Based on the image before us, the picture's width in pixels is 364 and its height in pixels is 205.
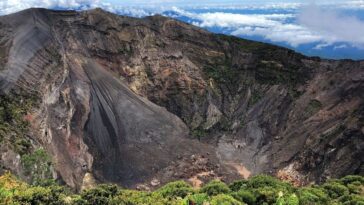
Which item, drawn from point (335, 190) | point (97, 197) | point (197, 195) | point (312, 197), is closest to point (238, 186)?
point (335, 190)

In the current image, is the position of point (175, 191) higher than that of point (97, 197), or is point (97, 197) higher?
point (97, 197)

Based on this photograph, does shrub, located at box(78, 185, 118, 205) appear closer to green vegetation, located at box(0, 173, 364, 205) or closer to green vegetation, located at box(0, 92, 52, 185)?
green vegetation, located at box(0, 173, 364, 205)

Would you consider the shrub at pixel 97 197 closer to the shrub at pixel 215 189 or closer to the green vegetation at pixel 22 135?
the shrub at pixel 215 189

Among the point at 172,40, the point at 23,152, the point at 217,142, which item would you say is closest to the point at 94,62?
the point at 172,40

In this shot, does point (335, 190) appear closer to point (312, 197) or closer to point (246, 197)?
point (312, 197)

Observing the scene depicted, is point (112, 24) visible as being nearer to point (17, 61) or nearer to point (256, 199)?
point (17, 61)

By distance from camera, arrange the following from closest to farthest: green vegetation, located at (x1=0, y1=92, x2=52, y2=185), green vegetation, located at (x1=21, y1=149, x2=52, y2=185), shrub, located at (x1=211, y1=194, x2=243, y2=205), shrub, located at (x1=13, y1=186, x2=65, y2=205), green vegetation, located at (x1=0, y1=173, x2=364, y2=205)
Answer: shrub, located at (x1=13, y1=186, x2=65, y2=205) → green vegetation, located at (x1=0, y1=173, x2=364, y2=205) → shrub, located at (x1=211, y1=194, x2=243, y2=205) → green vegetation, located at (x1=21, y1=149, x2=52, y2=185) → green vegetation, located at (x1=0, y1=92, x2=52, y2=185)

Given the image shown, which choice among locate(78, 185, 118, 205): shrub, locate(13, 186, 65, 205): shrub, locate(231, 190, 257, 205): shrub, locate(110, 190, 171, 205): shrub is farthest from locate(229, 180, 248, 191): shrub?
locate(13, 186, 65, 205): shrub
